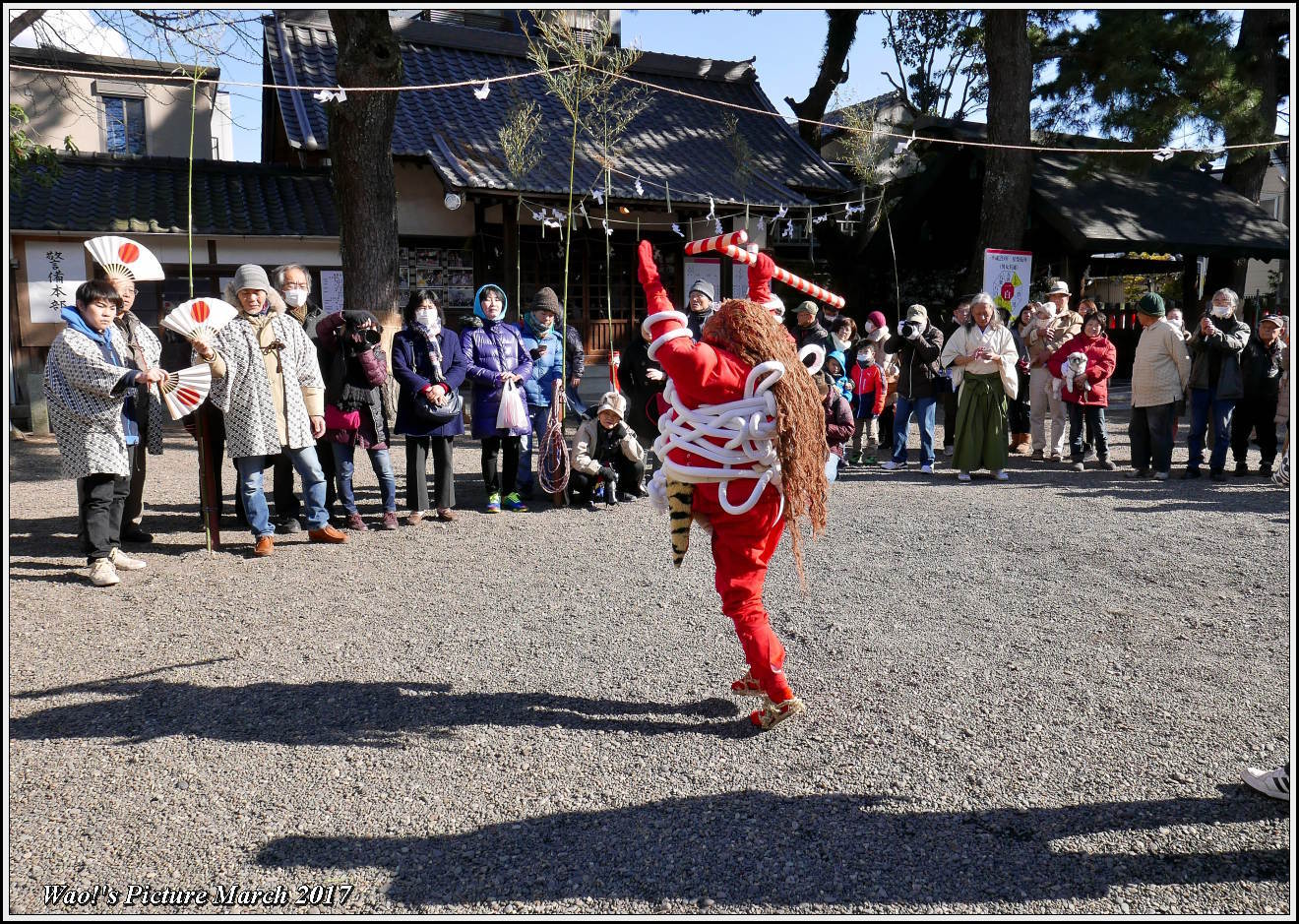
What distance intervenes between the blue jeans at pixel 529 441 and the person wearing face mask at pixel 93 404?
9.71 feet

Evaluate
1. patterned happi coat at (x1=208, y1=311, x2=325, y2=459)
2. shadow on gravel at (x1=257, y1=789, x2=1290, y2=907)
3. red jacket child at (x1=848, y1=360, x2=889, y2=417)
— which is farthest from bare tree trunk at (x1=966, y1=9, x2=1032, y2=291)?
shadow on gravel at (x1=257, y1=789, x2=1290, y2=907)

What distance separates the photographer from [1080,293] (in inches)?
680

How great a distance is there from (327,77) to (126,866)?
14.3 m

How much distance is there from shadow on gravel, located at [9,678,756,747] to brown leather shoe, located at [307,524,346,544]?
235 cm

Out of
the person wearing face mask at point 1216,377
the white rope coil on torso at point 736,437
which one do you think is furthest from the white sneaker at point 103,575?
the person wearing face mask at point 1216,377

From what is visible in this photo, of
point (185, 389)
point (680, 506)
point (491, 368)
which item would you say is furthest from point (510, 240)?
point (680, 506)

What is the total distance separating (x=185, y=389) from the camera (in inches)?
213

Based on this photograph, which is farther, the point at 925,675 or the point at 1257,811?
the point at 925,675

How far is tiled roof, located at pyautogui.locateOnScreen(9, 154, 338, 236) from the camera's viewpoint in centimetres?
1192

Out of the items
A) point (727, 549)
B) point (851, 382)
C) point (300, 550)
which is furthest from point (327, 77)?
point (727, 549)

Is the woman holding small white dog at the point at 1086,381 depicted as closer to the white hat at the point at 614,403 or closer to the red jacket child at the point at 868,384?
the red jacket child at the point at 868,384

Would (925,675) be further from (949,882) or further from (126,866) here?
(126,866)

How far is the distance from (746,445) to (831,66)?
53.8ft

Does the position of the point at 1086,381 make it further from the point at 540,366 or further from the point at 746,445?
the point at 746,445
